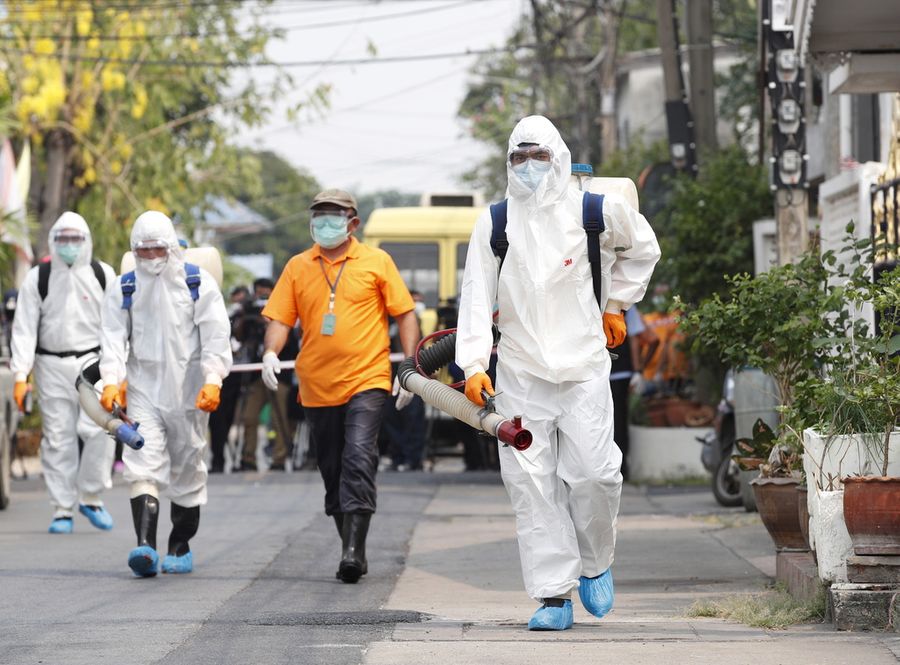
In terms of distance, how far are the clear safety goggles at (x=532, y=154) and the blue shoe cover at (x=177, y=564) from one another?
140 inches

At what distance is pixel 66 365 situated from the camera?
13.0 meters

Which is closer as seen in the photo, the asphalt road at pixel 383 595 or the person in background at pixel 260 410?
the asphalt road at pixel 383 595

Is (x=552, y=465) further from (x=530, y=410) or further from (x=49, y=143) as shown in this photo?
(x=49, y=143)

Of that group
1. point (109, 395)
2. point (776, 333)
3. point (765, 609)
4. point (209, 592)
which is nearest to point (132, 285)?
point (109, 395)

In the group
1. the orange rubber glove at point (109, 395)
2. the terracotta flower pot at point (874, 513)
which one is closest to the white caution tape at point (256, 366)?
the orange rubber glove at point (109, 395)

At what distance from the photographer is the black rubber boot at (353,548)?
950 centimetres

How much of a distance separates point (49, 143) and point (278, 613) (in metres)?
18.5

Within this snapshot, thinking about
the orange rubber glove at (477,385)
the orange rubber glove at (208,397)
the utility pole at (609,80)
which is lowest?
the orange rubber glove at (208,397)

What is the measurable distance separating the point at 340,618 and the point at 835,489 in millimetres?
2184

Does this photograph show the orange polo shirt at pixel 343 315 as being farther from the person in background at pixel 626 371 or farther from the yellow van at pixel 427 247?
the yellow van at pixel 427 247

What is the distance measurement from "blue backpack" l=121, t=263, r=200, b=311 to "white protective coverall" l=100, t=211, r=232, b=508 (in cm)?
3

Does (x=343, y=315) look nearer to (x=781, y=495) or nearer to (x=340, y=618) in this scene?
(x=340, y=618)

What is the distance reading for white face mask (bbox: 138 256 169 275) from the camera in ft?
33.2

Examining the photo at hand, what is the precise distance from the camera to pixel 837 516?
7.52 meters
